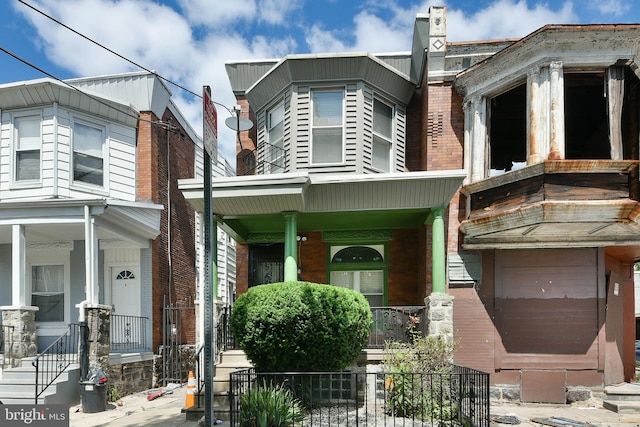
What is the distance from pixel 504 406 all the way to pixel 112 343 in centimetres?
877

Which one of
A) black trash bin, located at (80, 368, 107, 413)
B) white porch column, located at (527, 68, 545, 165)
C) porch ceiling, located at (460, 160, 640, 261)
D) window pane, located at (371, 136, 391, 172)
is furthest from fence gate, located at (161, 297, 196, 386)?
white porch column, located at (527, 68, 545, 165)

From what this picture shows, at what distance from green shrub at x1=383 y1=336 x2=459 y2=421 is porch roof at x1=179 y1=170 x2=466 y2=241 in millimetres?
2646

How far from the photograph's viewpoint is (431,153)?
1023cm

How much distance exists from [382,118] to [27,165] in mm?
8702

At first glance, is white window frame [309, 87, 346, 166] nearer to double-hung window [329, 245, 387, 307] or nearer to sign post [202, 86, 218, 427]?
double-hung window [329, 245, 387, 307]

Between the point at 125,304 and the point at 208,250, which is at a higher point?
the point at 208,250

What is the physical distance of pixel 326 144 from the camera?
35.1ft

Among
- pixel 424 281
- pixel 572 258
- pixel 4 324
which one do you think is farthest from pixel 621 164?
pixel 4 324

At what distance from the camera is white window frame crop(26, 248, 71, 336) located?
40.5 feet

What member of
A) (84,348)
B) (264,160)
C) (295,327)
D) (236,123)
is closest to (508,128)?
(264,160)

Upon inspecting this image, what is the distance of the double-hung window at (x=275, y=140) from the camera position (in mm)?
11156

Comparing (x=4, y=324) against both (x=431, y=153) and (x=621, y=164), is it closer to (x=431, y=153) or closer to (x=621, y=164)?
(x=431, y=153)

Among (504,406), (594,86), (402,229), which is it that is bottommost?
(504,406)

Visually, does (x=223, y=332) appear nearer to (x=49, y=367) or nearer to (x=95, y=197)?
(x=49, y=367)
